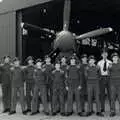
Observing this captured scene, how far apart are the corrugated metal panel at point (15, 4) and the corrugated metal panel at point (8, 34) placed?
0.98 feet

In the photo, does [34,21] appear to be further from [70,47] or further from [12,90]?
[12,90]

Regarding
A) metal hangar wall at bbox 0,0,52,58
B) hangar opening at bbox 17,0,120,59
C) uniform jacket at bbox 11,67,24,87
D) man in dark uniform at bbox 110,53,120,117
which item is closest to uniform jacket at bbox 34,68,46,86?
uniform jacket at bbox 11,67,24,87

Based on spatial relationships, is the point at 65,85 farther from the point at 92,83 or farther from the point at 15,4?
Answer: the point at 15,4

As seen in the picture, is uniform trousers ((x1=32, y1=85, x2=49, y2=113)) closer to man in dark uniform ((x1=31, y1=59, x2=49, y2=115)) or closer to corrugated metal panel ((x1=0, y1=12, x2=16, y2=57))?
man in dark uniform ((x1=31, y1=59, x2=49, y2=115))

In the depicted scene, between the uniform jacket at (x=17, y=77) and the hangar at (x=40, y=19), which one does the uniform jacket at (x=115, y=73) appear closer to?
the uniform jacket at (x=17, y=77)

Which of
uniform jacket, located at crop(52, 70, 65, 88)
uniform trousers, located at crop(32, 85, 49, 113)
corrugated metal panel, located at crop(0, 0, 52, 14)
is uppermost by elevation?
corrugated metal panel, located at crop(0, 0, 52, 14)

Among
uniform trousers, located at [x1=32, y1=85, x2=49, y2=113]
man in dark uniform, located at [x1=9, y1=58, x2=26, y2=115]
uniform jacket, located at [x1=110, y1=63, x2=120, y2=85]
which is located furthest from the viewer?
man in dark uniform, located at [x1=9, y1=58, x2=26, y2=115]

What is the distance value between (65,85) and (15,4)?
814 cm

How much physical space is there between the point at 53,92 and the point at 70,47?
4.97m

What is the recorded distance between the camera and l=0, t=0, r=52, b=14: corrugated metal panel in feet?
46.0

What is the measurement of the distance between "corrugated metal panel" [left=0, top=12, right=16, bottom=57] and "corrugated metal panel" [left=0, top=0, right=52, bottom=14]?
0.30 m

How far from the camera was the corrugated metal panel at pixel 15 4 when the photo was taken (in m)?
14.0

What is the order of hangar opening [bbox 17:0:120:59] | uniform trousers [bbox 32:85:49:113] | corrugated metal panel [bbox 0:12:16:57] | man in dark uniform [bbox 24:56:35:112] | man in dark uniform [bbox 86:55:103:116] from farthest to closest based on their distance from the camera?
hangar opening [bbox 17:0:120:59], corrugated metal panel [bbox 0:12:16:57], man in dark uniform [bbox 24:56:35:112], uniform trousers [bbox 32:85:49:113], man in dark uniform [bbox 86:55:103:116]

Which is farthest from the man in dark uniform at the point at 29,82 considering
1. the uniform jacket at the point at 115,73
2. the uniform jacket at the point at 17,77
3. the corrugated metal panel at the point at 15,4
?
the corrugated metal panel at the point at 15,4
